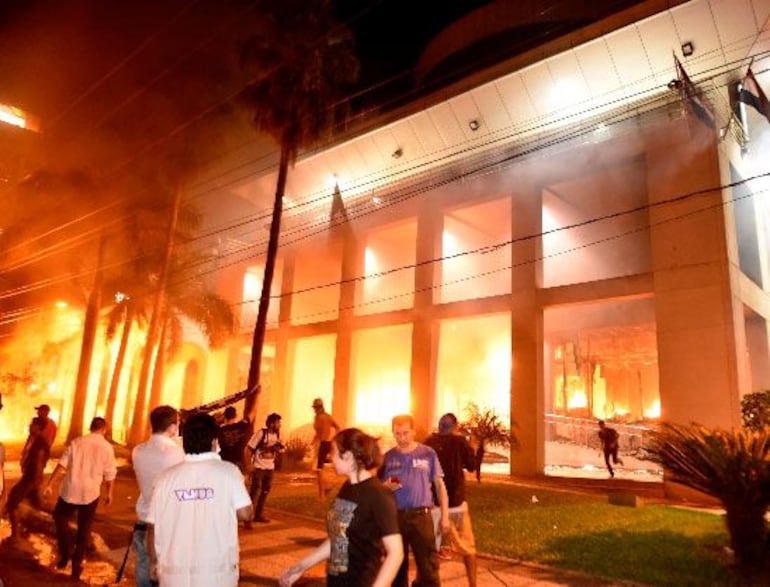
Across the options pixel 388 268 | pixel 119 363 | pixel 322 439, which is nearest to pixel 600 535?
pixel 322 439

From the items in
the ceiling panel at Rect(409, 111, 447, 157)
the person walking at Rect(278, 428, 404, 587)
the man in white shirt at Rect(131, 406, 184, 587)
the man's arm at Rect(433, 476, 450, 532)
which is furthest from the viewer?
the ceiling panel at Rect(409, 111, 447, 157)

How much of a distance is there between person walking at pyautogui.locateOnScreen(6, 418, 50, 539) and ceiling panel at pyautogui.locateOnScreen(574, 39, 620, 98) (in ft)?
53.0

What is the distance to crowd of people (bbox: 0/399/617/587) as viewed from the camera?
3.05 meters

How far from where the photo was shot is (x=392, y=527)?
2988 millimetres

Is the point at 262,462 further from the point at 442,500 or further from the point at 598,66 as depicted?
the point at 598,66

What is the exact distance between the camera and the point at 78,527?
6.68 metres

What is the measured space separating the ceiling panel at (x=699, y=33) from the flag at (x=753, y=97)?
923 millimetres

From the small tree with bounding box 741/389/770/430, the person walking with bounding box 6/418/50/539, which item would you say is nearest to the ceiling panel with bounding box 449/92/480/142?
the small tree with bounding box 741/389/770/430

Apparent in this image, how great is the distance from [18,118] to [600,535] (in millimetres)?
57013

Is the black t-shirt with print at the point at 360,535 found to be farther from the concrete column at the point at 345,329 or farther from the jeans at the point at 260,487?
the concrete column at the point at 345,329

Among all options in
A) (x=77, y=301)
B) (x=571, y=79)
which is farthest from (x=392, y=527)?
(x=77, y=301)

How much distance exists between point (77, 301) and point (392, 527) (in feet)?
109

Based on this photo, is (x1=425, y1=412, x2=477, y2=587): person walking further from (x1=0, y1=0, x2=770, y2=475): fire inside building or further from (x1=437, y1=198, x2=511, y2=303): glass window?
(x1=437, y1=198, x2=511, y2=303): glass window

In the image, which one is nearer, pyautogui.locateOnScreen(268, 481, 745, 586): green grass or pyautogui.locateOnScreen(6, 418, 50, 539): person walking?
pyautogui.locateOnScreen(268, 481, 745, 586): green grass
